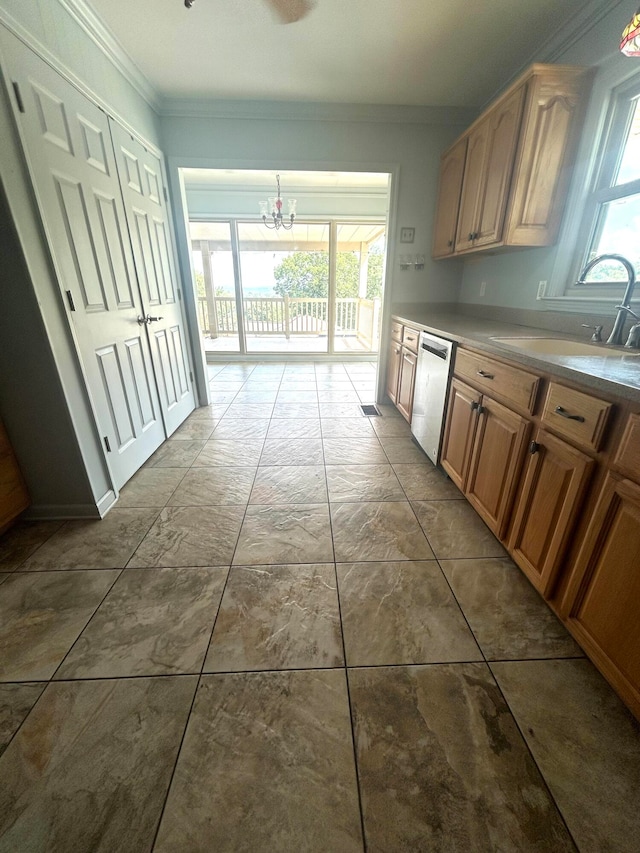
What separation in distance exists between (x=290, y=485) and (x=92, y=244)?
173 cm

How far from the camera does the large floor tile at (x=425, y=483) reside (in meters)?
2.04

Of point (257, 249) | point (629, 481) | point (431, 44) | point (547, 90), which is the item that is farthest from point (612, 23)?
point (257, 249)

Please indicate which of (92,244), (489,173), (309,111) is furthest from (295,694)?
(309,111)

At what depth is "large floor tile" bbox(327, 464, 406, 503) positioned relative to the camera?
2.03 metres

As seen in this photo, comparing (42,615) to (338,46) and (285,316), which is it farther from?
(285,316)

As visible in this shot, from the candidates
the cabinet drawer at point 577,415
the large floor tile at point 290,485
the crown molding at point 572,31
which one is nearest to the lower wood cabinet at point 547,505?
the cabinet drawer at point 577,415

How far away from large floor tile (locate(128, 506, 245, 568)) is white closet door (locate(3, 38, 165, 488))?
52cm

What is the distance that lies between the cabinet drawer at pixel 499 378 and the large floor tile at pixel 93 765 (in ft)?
5.13

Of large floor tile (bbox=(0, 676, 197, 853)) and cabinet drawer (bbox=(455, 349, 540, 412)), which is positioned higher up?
cabinet drawer (bbox=(455, 349, 540, 412))

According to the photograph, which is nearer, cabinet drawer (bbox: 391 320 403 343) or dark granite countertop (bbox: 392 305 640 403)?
dark granite countertop (bbox: 392 305 640 403)

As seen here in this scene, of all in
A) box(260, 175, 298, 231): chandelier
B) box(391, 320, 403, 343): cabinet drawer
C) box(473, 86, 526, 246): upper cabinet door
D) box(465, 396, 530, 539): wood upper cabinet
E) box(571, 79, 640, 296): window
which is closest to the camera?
box(465, 396, 530, 539): wood upper cabinet

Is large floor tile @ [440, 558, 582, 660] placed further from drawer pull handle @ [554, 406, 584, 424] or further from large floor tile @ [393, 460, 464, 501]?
drawer pull handle @ [554, 406, 584, 424]

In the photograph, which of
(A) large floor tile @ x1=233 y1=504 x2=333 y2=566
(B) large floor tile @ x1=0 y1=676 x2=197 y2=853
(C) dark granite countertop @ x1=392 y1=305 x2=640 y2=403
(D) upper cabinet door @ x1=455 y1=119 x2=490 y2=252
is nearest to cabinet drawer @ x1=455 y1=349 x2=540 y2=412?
(C) dark granite countertop @ x1=392 y1=305 x2=640 y2=403

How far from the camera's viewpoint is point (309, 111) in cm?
279
